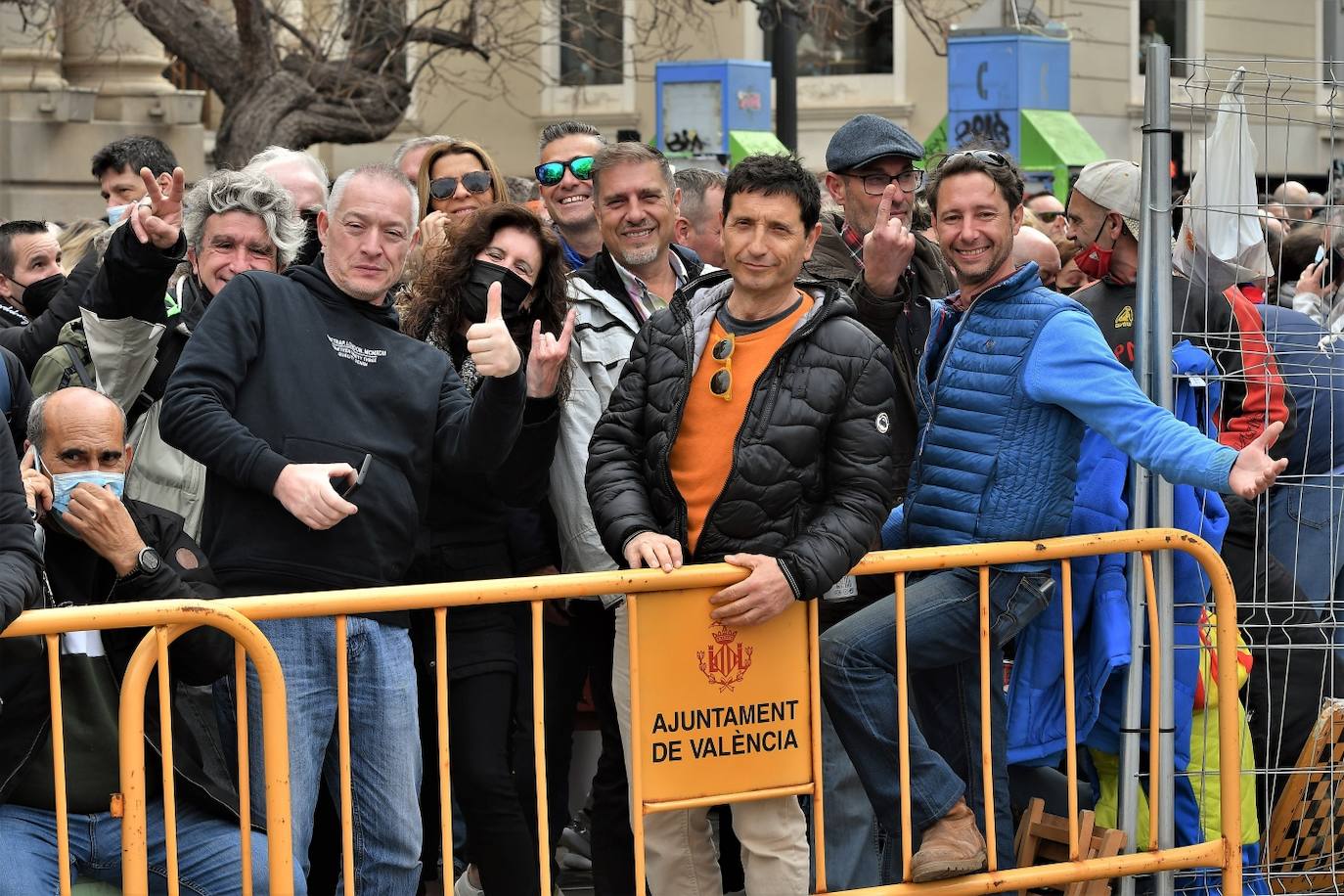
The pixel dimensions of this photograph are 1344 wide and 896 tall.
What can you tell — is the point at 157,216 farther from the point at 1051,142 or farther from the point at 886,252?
the point at 1051,142

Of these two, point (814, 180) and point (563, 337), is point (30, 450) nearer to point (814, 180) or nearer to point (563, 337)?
point (563, 337)

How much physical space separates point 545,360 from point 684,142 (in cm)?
922

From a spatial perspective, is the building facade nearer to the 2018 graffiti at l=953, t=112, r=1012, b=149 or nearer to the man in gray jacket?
the 2018 graffiti at l=953, t=112, r=1012, b=149

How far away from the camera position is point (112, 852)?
409cm

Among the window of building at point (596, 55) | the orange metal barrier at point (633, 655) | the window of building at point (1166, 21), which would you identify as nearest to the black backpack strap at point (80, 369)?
the orange metal barrier at point (633, 655)

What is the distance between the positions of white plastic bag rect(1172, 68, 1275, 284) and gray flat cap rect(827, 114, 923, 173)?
3.43 ft

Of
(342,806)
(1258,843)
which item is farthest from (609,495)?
(1258,843)

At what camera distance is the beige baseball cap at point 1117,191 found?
5816 mm

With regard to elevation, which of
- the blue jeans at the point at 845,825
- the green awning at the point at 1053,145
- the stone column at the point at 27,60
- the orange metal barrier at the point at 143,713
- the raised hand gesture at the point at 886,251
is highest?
the stone column at the point at 27,60

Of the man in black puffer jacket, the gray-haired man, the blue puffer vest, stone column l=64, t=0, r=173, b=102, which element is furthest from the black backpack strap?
stone column l=64, t=0, r=173, b=102

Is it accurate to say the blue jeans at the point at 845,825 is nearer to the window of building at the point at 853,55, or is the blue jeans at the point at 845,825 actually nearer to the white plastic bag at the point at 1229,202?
the white plastic bag at the point at 1229,202

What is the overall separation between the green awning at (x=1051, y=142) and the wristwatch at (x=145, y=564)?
9.43 m

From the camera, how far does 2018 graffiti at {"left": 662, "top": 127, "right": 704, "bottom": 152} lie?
13469mm

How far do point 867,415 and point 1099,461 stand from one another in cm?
99
